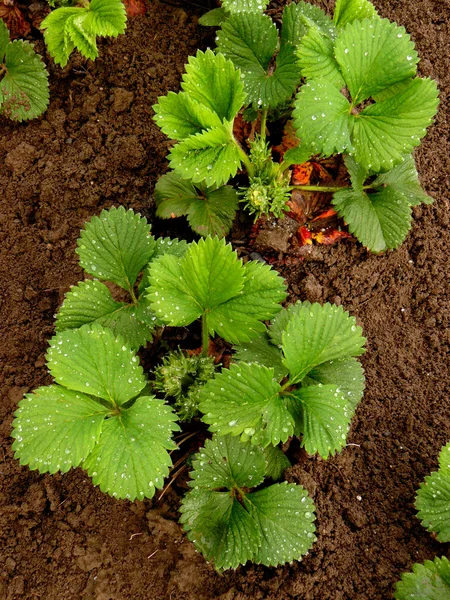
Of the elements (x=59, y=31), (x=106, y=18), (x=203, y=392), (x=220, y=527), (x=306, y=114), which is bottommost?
(x=220, y=527)

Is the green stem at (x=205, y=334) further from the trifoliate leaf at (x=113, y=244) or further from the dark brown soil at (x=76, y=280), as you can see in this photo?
the dark brown soil at (x=76, y=280)

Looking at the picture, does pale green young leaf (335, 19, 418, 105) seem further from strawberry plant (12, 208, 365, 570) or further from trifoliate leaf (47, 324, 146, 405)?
trifoliate leaf (47, 324, 146, 405)

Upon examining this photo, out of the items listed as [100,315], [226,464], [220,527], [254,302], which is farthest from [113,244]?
[220,527]

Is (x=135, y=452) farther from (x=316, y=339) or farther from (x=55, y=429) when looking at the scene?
(x=316, y=339)

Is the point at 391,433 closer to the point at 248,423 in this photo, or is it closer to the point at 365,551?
the point at 365,551

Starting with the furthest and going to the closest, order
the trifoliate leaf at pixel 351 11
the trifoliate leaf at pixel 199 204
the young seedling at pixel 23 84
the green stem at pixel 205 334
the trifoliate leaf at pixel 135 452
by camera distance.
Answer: the young seedling at pixel 23 84 < the trifoliate leaf at pixel 199 204 < the trifoliate leaf at pixel 351 11 < the green stem at pixel 205 334 < the trifoliate leaf at pixel 135 452

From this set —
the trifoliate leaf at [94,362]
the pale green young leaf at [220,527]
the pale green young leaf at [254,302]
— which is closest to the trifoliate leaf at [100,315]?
the trifoliate leaf at [94,362]
